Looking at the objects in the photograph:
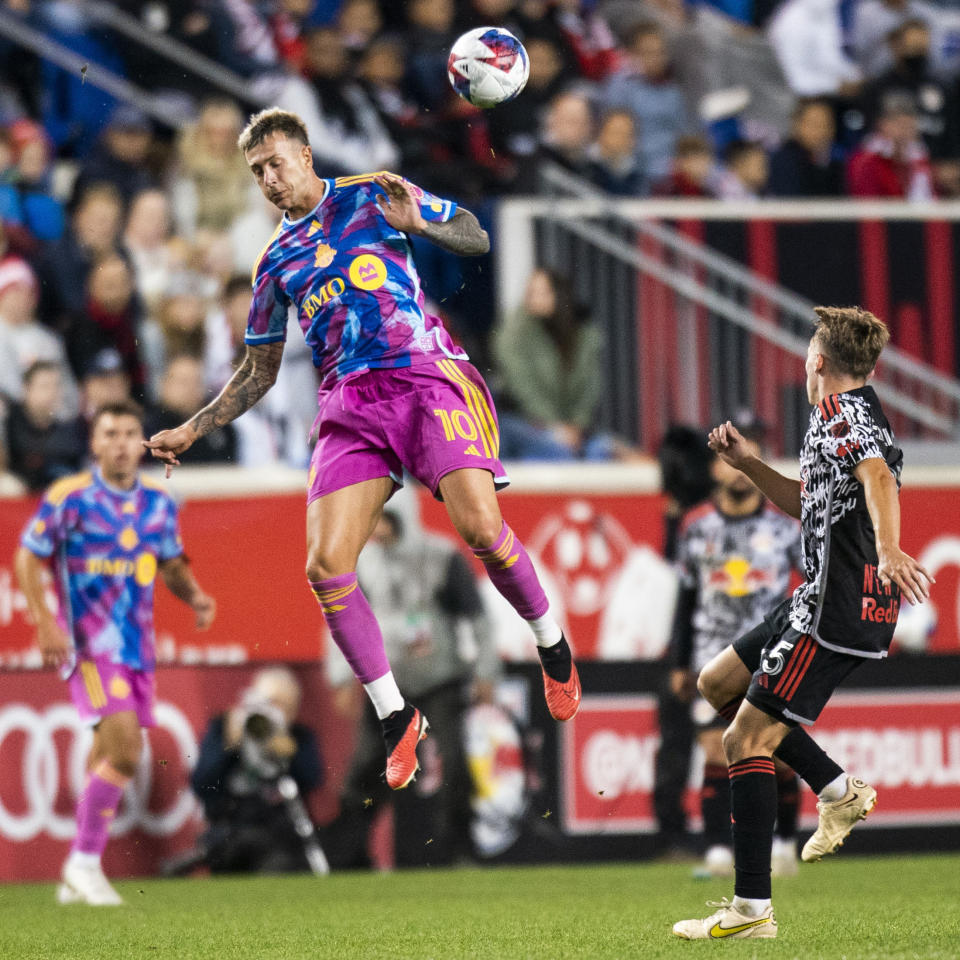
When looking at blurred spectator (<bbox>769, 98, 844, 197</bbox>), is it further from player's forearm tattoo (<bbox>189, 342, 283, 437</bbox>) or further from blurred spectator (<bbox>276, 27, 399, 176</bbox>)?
player's forearm tattoo (<bbox>189, 342, 283, 437</bbox>)

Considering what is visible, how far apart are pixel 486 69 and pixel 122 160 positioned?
590cm

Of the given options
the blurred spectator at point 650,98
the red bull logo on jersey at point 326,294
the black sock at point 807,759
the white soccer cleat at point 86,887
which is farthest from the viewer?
the blurred spectator at point 650,98

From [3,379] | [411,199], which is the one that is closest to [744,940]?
[411,199]

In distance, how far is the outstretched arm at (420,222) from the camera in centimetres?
629

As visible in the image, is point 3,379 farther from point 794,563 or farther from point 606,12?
point 606,12

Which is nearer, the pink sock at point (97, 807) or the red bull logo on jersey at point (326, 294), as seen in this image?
the red bull logo on jersey at point (326, 294)

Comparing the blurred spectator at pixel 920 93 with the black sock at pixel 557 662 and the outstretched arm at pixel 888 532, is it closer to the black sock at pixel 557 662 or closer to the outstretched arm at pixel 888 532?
the black sock at pixel 557 662

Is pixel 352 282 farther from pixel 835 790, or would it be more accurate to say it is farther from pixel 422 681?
pixel 422 681

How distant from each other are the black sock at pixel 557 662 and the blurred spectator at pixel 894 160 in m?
8.24

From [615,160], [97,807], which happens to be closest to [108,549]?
[97,807]

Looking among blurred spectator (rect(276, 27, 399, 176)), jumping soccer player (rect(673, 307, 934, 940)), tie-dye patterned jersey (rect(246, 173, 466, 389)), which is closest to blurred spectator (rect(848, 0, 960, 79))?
blurred spectator (rect(276, 27, 399, 176))

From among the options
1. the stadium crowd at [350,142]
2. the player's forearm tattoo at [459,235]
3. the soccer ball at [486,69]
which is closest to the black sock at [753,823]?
the player's forearm tattoo at [459,235]

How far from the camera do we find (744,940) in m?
6.00

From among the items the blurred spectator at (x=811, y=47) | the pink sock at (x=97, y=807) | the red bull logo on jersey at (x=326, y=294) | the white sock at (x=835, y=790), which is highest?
the blurred spectator at (x=811, y=47)
